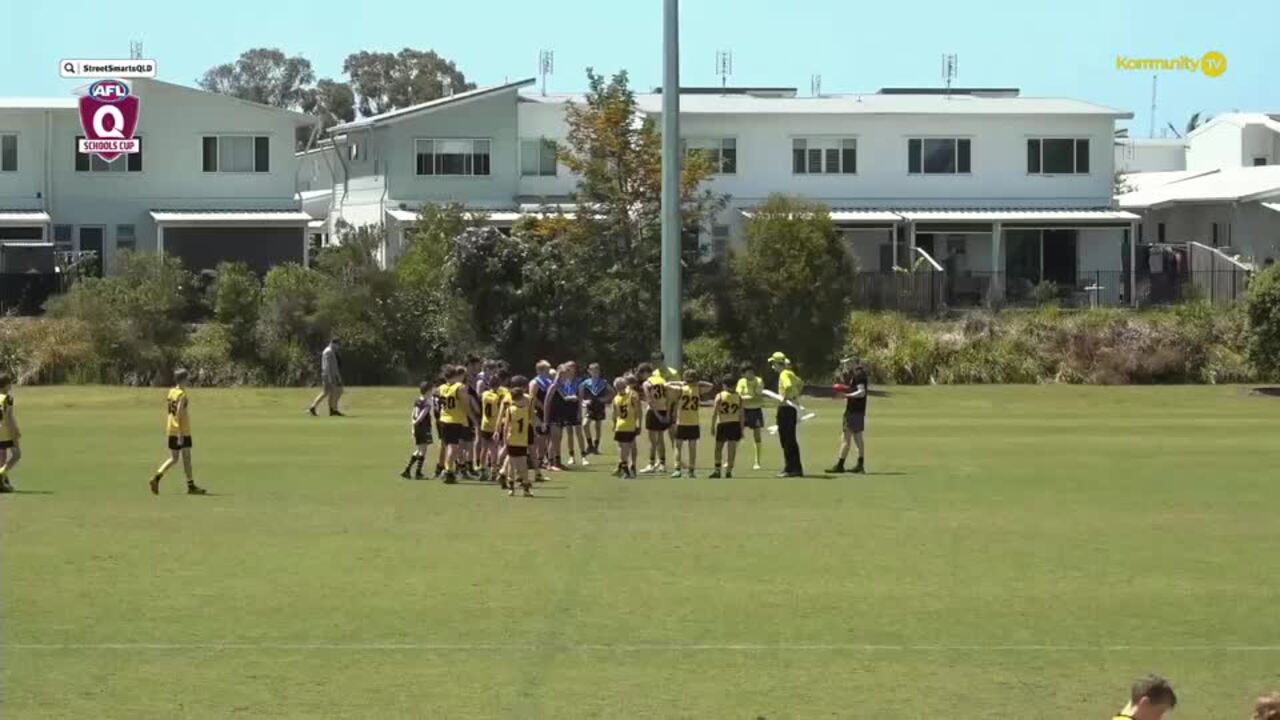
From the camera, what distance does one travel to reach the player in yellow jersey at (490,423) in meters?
28.1

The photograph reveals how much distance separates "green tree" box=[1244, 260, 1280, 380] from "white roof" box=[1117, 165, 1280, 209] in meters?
21.0

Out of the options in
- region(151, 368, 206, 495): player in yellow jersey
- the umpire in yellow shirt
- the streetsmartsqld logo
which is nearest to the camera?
region(151, 368, 206, 495): player in yellow jersey

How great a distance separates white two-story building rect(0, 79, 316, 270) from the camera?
69125 millimetres

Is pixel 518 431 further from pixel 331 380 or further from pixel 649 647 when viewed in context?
pixel 331 380

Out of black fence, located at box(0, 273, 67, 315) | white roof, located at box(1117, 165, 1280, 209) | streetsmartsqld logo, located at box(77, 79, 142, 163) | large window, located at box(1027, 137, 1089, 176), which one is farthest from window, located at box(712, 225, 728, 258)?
black fence, located at box(0, 273, 67, 315)

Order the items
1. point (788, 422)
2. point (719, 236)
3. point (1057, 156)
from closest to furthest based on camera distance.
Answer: point (788, 422) < point (719, 236) < point (1057, 156)

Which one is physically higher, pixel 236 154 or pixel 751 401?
pixel 236 154

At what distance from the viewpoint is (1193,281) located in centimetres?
6956

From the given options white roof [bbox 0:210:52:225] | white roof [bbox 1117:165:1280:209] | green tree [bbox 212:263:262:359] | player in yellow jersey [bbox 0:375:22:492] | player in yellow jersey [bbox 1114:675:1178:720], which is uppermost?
white roof [bbox 1117:165:1280:209]

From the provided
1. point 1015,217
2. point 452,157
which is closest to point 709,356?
point 1015,217

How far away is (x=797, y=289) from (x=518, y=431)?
27404 mm

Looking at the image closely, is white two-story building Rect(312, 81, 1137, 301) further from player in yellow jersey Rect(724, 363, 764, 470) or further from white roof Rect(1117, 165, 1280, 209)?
player in yellow jersey Rect(724, 363, 764, 470)

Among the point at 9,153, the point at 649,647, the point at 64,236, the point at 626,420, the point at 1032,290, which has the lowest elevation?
the point at 649,647

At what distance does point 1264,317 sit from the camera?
2063 inches
